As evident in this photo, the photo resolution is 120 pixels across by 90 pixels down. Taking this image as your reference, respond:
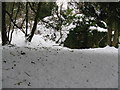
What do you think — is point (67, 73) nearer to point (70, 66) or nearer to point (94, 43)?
point (70, 66)

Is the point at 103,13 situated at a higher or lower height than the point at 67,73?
higher

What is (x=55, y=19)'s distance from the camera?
26031 millimetres

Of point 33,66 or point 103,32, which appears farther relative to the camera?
point 103,32

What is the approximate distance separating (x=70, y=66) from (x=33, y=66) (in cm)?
155

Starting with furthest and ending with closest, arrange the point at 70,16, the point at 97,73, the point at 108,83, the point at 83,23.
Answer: the point at 70,16 → the point at 83,23 → the point at 97,73 → the point at 108,83

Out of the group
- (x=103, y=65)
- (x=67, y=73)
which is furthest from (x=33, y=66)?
(x=103, y=65)

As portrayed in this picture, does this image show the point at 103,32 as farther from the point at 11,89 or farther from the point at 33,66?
the point at 11,89

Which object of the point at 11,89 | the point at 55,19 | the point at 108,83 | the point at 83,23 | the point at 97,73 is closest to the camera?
the point at 11,89

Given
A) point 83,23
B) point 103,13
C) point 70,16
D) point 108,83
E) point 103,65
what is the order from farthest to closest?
point 70,16
point 83,23
point 103,13
point 103,65
point 108,83

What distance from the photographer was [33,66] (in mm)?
8820

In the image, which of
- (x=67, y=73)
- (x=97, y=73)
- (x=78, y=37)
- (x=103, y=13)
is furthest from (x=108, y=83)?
(x=78, y=37)

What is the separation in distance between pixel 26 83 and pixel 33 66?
1482 millimetres

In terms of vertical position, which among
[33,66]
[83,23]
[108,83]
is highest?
[83,23]

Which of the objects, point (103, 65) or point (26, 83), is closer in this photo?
point (26, 83)
